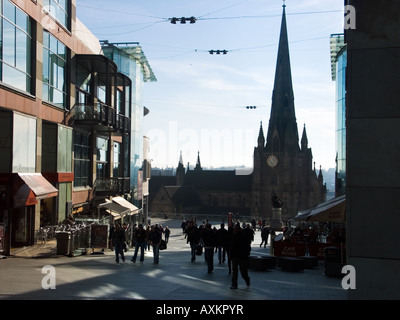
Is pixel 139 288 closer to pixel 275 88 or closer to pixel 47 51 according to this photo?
pixel 47 51

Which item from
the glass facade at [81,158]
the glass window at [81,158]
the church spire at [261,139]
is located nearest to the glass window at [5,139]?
the glass window at [81,158]

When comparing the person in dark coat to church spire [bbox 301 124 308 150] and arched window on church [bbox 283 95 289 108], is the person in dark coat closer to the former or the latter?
arched window on church [bbox 283 95 289 108]

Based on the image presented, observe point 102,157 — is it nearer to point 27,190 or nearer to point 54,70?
point 54,70

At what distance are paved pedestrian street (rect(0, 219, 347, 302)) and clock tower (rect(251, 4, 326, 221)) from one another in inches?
3256

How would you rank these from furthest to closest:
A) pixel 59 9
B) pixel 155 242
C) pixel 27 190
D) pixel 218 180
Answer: pixel 218 180 < pixel 59 9 < pixel 27 190 < pixel 155 242

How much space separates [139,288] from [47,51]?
15.0m

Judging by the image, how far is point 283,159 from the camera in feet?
328

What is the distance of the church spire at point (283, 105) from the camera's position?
9581 cm

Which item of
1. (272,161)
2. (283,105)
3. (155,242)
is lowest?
(155,242)

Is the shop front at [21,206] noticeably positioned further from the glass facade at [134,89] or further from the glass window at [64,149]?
the glass facade at [134,89]

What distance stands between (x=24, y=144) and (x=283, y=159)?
275 ft

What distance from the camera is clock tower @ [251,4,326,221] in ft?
318

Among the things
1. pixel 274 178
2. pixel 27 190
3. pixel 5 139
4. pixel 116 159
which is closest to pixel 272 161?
pixel 274 178

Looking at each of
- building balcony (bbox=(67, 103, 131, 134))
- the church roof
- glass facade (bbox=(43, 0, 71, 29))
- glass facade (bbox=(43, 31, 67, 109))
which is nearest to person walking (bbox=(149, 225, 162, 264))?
glass facade (bbox=(43, 31, 67, 109))
